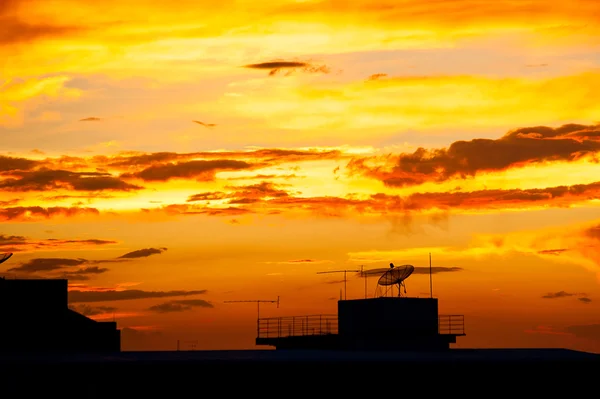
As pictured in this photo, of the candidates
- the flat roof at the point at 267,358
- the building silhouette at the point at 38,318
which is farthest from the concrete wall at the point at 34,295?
the flat roof at the point at 267,358

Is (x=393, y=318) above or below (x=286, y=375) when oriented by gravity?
above

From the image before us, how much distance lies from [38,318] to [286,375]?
2154 inches

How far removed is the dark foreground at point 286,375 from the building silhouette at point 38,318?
42.9 m

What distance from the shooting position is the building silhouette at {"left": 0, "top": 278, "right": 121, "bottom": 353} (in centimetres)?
11694

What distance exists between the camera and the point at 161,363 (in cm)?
7125

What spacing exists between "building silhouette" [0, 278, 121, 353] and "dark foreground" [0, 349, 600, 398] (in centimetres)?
4292

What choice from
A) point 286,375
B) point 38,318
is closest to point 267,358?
point 286,375

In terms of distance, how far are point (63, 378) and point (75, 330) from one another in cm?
5577

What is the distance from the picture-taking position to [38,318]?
119 meters

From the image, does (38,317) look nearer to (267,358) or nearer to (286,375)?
(267,358)

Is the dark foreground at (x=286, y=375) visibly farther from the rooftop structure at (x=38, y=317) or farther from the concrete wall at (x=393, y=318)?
the rooftop structure at (x=38, y=317)

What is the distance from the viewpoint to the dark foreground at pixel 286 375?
69438mm

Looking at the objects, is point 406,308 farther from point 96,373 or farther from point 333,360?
point 96,373

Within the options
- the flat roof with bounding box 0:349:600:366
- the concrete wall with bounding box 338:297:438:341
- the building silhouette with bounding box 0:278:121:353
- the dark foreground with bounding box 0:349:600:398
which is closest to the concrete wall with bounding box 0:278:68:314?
the building silhouette with bounding box 0:278:121:353
